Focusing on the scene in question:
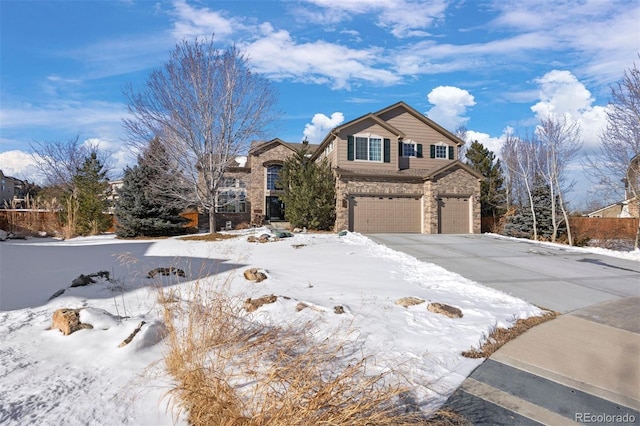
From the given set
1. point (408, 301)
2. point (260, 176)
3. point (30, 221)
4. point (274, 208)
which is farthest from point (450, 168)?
point (30, 221)

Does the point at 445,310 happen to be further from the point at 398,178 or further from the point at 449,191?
the point at 449,191

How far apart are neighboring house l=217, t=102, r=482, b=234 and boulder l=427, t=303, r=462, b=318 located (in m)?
11.7

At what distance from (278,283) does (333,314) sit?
2038mm

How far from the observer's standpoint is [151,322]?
3469mm

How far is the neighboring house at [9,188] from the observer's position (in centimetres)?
3897

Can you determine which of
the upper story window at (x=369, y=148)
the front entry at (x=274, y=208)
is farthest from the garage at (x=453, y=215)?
the front entry at (x=274, y=208)

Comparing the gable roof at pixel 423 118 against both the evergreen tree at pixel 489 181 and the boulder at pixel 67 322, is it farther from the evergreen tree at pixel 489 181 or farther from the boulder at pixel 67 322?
the boulder at pixel 67 322

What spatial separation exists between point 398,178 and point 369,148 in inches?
96.0

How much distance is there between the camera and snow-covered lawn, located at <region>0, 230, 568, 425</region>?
235 cm

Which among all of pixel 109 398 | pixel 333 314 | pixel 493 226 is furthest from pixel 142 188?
pixel 493 226

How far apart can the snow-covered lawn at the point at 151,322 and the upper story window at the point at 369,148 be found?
34.3 ft

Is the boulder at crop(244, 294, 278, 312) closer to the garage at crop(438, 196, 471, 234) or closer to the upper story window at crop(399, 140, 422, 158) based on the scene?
the garage at crop(438, 196, 471, 234)

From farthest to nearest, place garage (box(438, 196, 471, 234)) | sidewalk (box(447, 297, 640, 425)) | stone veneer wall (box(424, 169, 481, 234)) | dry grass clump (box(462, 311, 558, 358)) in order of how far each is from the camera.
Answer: garage (box(438, 196, 471, 234)) → stone veneer wall (box(424, 169, 481, 234)) → dry grass clump (box(462, 311, 558, 358)) → sidewalk (box(447, 297, 640, 425))

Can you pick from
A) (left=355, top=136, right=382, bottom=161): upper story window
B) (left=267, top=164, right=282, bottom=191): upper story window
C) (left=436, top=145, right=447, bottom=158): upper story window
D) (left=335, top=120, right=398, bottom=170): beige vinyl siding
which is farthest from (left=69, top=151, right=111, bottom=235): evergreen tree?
(left=436, top=145, right=447, bottom=158): upper story window
